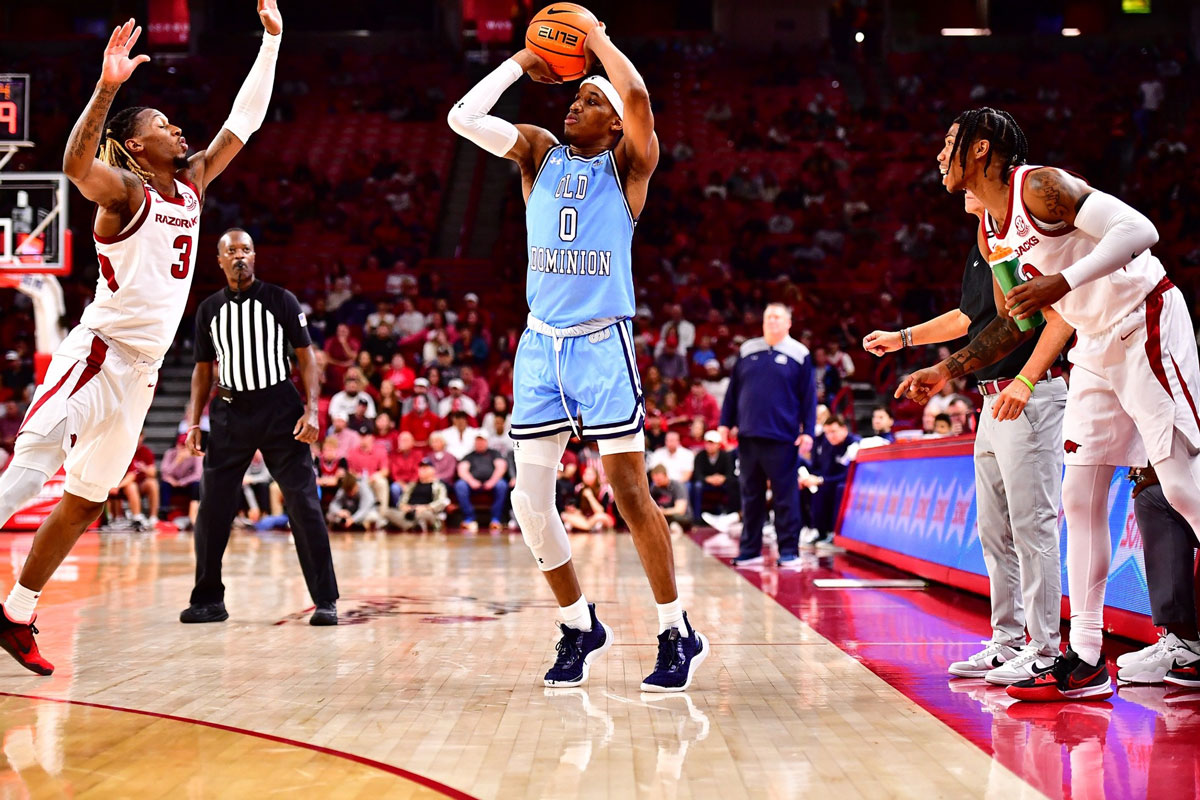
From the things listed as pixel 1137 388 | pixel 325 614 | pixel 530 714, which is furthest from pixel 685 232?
pixel 530 714

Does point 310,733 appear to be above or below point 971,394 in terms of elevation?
below

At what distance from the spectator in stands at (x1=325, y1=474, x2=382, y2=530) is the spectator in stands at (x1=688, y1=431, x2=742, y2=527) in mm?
3594

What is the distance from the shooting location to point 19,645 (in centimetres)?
403

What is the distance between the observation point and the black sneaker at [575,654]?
154 inches

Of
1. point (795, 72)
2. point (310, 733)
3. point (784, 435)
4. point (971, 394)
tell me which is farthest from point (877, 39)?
point (310, 733)

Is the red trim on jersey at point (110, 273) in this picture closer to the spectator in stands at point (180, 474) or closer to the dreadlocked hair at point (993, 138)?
the dreadlocked hair at point (993, 138)

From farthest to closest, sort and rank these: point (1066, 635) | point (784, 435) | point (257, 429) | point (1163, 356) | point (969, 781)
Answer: point (784, 435), point (257, 429), point (1066, 635), point (1163, 356), point (969, 781)

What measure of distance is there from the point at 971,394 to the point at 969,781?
40.9 feet

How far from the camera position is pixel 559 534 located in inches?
159

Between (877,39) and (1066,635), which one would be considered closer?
(1066,635)

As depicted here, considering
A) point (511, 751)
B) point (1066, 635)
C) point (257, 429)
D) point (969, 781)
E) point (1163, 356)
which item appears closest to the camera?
point (969, 781)

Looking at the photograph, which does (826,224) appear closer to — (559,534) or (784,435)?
(784,435)

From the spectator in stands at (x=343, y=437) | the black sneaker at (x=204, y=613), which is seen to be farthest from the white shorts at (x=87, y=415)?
the spectator in stands at (x=343, y=437)

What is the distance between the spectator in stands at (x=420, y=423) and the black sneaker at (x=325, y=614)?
8390mm
